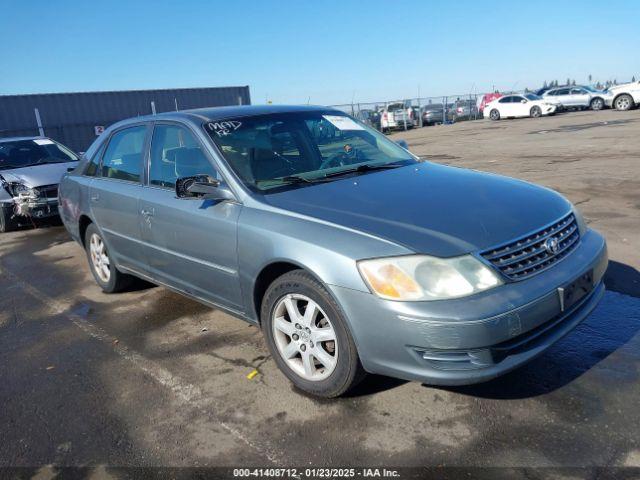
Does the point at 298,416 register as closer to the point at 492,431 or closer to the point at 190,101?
the point at 492,431

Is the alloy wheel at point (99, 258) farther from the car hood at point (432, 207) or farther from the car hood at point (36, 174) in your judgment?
the car hood at point (36, 174)

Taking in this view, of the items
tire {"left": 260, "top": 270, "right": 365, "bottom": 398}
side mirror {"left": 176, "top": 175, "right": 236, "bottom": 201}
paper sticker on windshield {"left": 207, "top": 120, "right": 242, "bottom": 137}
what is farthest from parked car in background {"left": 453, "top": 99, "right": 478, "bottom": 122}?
tire {"left": 260, "top": 270, "right": 365, "bottom": 398}

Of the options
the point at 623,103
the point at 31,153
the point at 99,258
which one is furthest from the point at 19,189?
the point at 623,103

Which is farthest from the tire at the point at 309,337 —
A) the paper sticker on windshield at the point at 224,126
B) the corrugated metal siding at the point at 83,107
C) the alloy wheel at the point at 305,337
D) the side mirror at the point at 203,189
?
the corrugated metal siding at the point at 83,107

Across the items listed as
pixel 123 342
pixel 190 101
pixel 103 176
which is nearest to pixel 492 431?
pixel 123 342

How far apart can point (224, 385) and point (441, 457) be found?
1449 millimetres

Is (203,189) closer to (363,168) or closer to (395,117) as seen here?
(363,168)

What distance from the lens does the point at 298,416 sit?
118 inches

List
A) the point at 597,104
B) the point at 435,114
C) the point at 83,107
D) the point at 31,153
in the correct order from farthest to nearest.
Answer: the point at 435,114 → the point at 597,104 → the point at 83,107 → the point at 31,153

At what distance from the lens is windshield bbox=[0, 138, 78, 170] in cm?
924

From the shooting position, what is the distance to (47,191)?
8539 millimetres

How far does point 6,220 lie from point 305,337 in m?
7.51

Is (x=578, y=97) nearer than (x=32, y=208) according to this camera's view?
No

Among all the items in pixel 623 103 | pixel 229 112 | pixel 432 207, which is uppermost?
pixel 229 112
